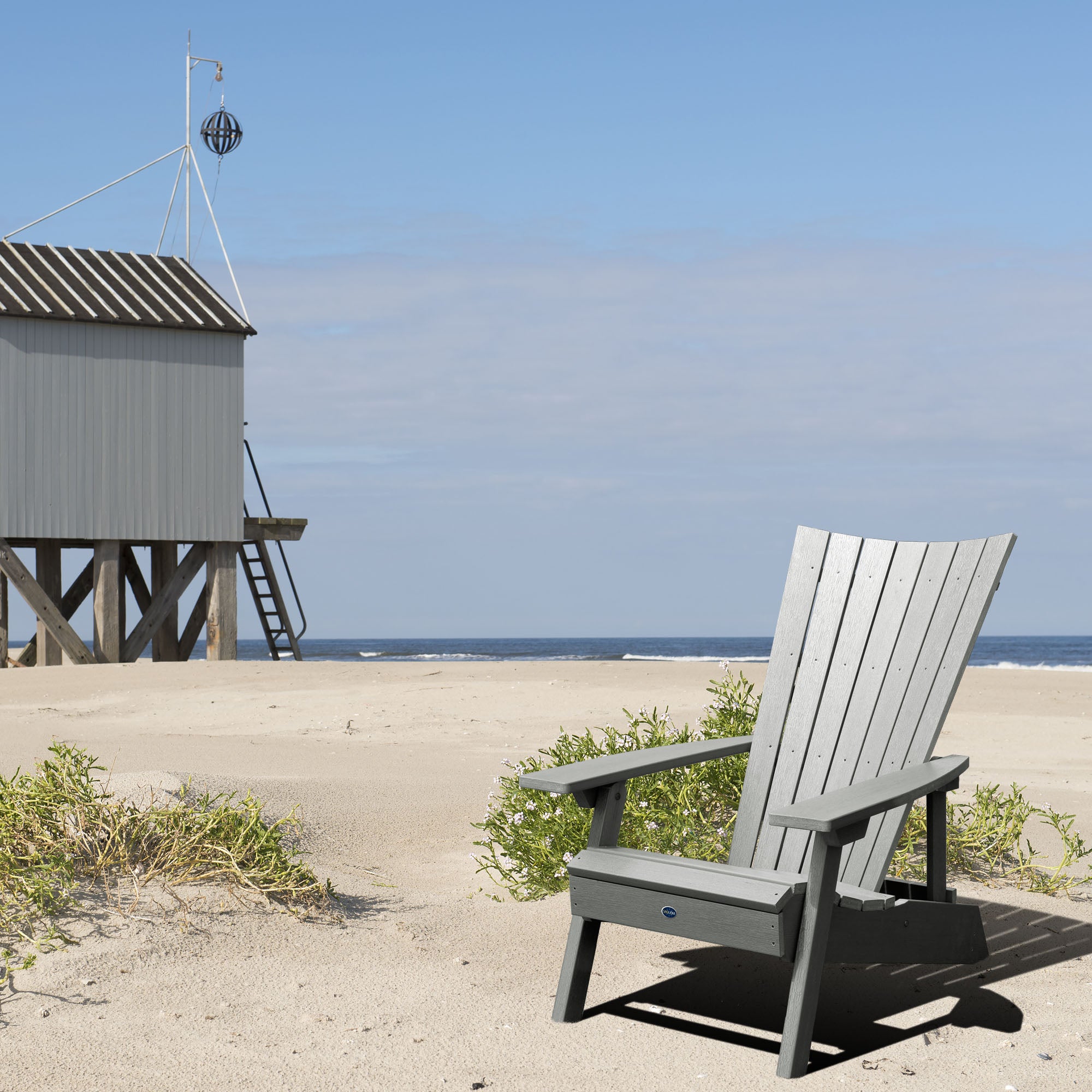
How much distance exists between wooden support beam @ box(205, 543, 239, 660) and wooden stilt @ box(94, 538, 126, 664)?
112 cm

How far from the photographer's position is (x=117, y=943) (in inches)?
138

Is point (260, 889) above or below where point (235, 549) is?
below

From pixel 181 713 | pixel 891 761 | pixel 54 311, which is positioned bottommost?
pixel 181 713

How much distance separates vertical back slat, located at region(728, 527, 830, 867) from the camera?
12.5 feet

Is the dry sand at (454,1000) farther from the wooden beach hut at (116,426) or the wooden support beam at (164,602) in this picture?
the wooden support beam at (164,602)

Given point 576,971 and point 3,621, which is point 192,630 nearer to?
point 3,621

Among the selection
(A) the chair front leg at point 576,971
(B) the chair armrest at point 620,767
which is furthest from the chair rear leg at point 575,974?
(B) the chair armrest at point 620,767

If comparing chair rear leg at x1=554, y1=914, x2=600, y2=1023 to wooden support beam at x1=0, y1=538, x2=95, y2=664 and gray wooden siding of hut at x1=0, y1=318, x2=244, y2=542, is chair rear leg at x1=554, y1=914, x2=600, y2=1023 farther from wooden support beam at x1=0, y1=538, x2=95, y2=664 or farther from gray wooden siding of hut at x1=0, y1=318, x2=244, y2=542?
wooden support beam at x1=0, y1=538, x2=95, y2=664

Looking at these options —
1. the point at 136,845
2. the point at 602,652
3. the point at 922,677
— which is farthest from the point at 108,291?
the point at 602,652

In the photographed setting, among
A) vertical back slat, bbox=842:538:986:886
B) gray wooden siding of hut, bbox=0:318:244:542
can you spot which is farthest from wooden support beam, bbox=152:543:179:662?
vertical back slat, bbox=842:538:986:886

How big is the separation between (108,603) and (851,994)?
13109mm

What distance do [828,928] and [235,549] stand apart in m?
13.3

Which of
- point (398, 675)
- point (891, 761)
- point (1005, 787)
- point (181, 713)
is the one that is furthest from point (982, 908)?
point (398, 675)

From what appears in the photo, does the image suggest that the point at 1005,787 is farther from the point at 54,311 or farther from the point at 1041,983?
the point at 54,311
